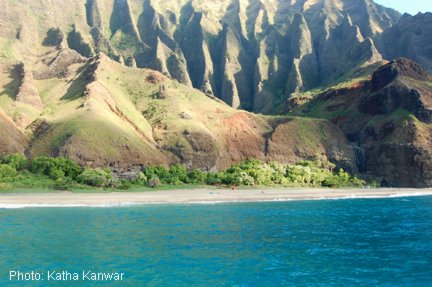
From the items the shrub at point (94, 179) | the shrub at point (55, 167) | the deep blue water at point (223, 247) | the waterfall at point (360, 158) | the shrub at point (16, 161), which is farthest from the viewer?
the waterfall at point (360, 158)

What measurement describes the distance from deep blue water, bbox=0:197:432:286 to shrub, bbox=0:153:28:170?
32.6 meters

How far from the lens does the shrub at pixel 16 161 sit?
89.2 m

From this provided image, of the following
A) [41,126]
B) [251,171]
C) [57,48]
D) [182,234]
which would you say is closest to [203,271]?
[182,234]

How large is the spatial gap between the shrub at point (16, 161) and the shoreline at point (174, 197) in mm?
15443

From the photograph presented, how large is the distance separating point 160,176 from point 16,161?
29319mm

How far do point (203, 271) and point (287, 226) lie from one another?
21.7 m

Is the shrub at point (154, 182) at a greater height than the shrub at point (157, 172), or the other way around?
the shrub at point (157, 172)

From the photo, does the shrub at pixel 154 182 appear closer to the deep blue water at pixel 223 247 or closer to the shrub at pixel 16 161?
the shrub at pixel 16 161

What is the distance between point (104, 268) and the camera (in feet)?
95.7

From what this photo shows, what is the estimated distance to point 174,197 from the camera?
78.6 meters

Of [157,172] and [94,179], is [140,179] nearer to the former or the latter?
[157,172]

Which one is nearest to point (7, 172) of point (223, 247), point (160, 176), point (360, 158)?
point (160, 176)

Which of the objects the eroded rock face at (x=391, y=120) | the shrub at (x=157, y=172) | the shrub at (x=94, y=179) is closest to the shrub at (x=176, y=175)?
the shrub at (x=157, y=172)

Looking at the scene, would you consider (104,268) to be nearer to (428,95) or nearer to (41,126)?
(41,126)
